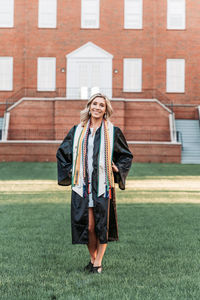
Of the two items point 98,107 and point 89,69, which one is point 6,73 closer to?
point 89,69

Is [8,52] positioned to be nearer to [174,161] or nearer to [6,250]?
[174,161]

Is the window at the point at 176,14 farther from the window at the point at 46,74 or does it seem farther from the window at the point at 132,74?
the window at the point at 46,74

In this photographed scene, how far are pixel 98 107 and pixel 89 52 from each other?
90.9 feet

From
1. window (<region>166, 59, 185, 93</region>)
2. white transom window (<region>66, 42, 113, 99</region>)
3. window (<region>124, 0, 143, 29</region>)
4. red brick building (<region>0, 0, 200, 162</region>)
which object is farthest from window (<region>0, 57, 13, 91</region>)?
window (<region>166, 59, 185, 93</region>)

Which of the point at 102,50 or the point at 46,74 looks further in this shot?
the point at 46,74

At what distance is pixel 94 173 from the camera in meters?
5.68

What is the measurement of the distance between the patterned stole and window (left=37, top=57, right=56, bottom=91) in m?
27.7

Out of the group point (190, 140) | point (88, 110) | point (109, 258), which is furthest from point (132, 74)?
point (88, 110)

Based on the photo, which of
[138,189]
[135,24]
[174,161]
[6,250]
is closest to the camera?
[6,250]

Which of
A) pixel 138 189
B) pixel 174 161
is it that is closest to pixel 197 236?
pixel 138 189

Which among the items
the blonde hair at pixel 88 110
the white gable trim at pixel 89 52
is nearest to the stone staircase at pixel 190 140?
the white gable trim at pixel 89 52

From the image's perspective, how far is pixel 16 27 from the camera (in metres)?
33.5

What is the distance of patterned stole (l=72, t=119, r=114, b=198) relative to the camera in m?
5.67

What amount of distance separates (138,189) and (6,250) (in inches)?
328
